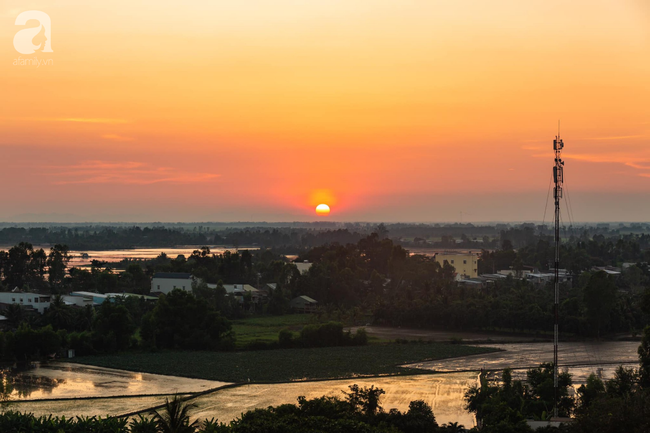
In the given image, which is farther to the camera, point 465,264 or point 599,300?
point 465,264

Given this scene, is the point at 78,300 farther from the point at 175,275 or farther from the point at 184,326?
the point at 184,326

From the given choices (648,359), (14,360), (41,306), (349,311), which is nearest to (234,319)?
(349,311)

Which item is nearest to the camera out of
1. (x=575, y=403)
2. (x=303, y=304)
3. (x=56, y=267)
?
(x=575, y=403)

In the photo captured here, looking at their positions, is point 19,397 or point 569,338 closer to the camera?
point 19,397

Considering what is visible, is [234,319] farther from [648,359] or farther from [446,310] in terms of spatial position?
[648,359]

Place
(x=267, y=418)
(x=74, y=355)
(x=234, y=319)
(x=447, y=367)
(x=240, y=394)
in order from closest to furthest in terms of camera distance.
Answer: (x=267, y=418) < (x=240, y=394) < (x=447, y=367) < (x=74, y=355) < (x=234, y=319)

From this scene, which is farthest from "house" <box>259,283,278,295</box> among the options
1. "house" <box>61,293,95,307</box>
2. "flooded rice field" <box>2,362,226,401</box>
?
"flooded rice field" <box>2,362,226,401</box>

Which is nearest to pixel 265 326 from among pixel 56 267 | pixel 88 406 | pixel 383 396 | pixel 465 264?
pixel 383 396
